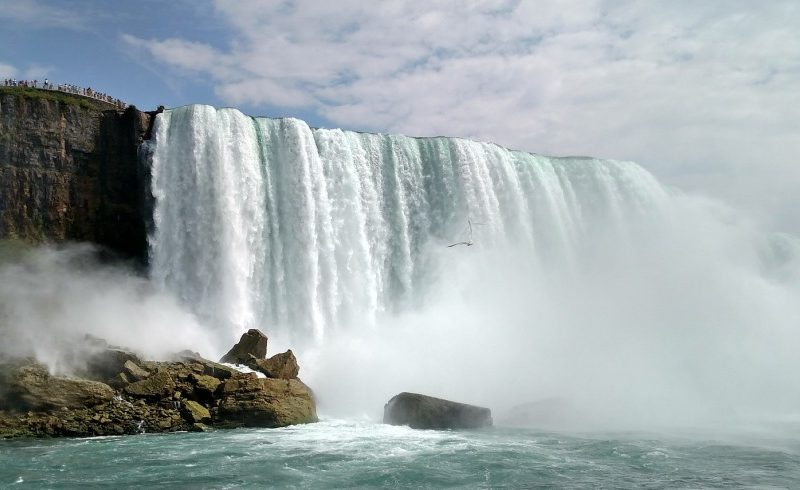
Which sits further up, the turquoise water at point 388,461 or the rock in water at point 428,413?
the rock in water at point 428,413

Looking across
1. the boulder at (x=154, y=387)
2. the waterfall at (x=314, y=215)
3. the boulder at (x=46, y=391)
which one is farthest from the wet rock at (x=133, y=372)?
the waterfall at (x=314, y=215)

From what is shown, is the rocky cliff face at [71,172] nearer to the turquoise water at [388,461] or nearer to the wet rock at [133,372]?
the wet rock at [133,372]

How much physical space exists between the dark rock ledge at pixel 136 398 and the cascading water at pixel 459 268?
4.05 metres

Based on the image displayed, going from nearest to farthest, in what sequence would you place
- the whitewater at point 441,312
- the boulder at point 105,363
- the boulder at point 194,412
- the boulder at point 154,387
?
the whitewater at point 441,312 < the boulder at point 194,412 < the boulder at point 154,387 < the boulder at point 105,363

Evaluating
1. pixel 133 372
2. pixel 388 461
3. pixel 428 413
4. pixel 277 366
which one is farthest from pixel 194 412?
pixel 428 413

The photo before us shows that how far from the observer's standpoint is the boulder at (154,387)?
1570 cm

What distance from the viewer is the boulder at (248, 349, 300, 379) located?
18.2 m

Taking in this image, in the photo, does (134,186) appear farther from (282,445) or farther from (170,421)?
(282,445)

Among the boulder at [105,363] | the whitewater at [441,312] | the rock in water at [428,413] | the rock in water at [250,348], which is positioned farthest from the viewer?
the rock in water at [250,348]

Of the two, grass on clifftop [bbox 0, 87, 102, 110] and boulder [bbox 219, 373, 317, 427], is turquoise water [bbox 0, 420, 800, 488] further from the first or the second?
grass on clifftop [bbox 0, 87, 102, 110]

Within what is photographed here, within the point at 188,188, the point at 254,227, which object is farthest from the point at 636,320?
the point at 188,188

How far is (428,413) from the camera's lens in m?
17.1

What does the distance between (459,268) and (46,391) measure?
16891 millimetres

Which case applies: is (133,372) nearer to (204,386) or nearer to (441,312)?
(204,386)
